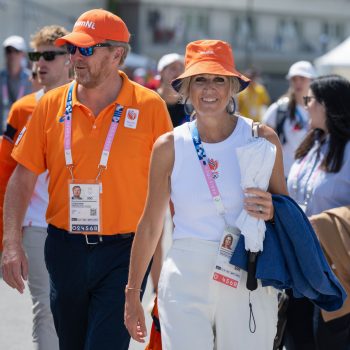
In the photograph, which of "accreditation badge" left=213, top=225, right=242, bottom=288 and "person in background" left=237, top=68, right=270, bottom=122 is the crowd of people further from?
"person in background" left=237, top=68, right=270, bottom=122

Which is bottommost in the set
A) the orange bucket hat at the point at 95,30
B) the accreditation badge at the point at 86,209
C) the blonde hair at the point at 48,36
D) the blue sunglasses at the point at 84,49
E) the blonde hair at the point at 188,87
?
the accreditation badge at the point at 86,209

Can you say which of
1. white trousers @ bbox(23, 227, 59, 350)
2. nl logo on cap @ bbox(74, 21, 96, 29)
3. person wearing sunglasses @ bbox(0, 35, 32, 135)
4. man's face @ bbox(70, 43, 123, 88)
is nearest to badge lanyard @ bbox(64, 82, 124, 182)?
man's face @ bbox(70, 43, 123, 88)

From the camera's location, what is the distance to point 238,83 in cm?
421

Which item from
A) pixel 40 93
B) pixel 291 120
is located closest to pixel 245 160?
pixel 40 93

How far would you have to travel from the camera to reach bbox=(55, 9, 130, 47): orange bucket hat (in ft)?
15.2

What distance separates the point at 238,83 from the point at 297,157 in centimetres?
154

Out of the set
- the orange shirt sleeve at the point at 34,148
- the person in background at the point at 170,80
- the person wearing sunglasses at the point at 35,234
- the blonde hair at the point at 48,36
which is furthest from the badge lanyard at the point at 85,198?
the person in background at the point at 170,80

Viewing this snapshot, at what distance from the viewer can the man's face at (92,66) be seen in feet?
15.4

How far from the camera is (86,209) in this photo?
4574mm

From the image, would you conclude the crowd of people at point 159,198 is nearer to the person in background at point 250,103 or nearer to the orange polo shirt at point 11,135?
the orange polo shirt at point 11,135

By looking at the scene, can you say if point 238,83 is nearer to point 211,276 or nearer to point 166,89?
point 211,276

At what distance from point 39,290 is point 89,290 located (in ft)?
3.35

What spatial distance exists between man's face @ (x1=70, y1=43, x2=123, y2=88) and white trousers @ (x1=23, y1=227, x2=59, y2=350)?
4.05ft

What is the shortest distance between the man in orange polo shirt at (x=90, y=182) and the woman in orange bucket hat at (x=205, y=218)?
1.57ft
